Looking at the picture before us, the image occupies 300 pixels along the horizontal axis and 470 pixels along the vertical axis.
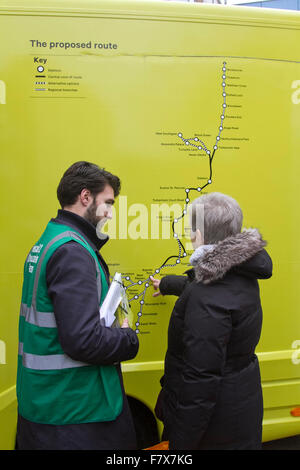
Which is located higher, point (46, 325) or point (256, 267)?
point (256, 267)

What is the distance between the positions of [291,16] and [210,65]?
63cm

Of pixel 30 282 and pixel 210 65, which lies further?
pixel 210 65

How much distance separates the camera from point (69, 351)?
1327 mm

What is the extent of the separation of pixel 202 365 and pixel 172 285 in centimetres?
72

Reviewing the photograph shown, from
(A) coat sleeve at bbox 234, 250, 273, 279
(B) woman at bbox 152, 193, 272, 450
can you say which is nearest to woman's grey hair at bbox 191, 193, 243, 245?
(B) woman at bbox 152, 193, 272, 450

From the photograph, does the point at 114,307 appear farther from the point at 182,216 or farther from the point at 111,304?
the point at 182,216

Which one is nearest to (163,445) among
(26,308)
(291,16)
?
(26,308)

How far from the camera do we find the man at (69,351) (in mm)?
1324

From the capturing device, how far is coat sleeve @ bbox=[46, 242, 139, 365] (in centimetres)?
131

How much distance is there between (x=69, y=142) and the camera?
6.65ft

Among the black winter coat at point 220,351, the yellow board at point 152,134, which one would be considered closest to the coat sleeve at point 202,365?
the black winter coat at point 220,351

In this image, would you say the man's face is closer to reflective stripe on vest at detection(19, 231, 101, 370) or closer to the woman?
reflective stripe on vest at detection(19, 231, 101, 370)

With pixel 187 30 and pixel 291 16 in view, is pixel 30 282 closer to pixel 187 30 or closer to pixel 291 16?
pixel 187 30

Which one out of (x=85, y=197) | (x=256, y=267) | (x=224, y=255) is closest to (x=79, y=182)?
(x=85, y=197)
